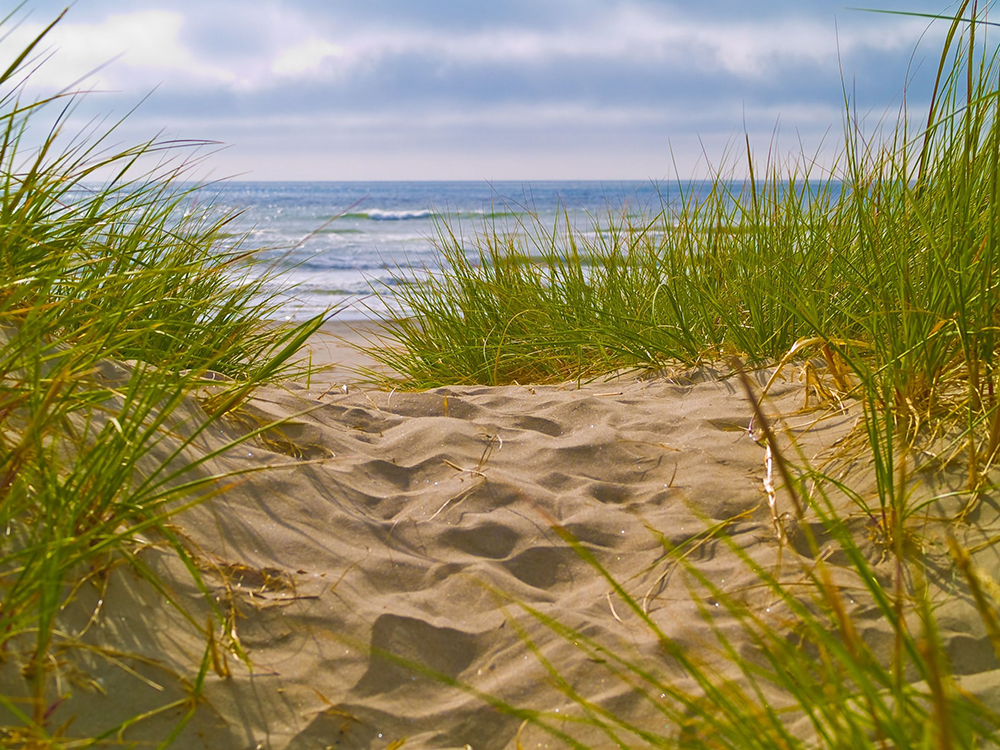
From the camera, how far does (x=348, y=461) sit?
6.77 ft

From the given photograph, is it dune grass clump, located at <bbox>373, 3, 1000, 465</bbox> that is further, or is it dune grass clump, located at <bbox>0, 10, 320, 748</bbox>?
dune grass clump, located at <bbox>373, 3, 1000, 465</bbox>

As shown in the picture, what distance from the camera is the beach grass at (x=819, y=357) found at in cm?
90

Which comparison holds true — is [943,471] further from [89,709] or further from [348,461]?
[89,709]

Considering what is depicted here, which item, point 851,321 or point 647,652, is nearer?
point 647,652

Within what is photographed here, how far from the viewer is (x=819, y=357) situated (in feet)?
8.84

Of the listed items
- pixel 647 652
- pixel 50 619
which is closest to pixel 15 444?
pixel 50 619

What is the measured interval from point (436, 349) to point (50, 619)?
2760mm

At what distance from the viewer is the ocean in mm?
3854

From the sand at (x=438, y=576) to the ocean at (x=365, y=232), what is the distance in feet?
1.74

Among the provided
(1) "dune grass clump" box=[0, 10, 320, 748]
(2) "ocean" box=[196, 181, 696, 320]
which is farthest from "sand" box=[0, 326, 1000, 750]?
(2) "ocean" box=[196, 181, 696, 320]

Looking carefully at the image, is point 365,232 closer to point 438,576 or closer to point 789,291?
point 789,291

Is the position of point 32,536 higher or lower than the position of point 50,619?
higher

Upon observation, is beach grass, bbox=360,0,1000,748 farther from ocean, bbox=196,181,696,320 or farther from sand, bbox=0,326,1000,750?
ocean, bbox=196,181,696,320

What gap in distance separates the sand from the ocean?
53 centimetres
